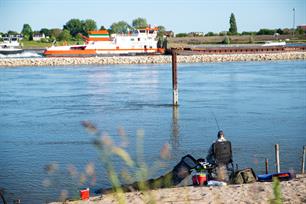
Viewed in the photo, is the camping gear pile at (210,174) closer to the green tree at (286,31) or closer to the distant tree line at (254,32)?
the distant tree line at (254,32)

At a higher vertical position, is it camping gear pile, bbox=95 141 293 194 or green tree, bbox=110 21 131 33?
green tree, bbox=110 21 131 33

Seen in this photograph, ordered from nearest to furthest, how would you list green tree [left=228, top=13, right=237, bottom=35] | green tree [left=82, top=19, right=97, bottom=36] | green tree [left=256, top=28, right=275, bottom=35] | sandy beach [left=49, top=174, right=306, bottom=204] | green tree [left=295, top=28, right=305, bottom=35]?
sandy beach [left=49, top=174, right=306, bottom=204] → green tree [left=295, top=28, right=305, bottom=35] → green tree [left=256, top=28, right=275, bottom=35] → green tree [left=228, top=13, right=237, bottom=35] → green tree [left=82, top=19, right=97, bottom=36]

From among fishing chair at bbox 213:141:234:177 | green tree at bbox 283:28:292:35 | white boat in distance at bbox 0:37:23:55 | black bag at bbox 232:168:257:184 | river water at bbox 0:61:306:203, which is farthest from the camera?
green tree at bbox 283:28:292:35

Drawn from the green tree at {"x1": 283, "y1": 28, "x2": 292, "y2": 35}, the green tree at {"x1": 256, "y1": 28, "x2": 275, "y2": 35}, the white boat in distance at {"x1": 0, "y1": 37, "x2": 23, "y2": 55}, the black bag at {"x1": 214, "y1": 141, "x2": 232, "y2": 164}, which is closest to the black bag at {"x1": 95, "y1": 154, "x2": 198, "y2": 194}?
the black bag at {"x1": 214, "y1": 141, "x2": 232, "y2": 164}

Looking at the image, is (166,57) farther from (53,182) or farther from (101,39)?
(53,182)

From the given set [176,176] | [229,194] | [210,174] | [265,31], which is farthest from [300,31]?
[229,194]

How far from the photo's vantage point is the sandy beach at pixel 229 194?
742cm

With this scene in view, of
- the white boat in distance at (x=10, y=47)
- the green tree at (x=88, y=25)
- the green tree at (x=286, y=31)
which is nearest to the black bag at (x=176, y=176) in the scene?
the white boat in distance at (x=10, y=47)

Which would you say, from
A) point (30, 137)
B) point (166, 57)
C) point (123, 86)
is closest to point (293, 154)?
point (30, 137)

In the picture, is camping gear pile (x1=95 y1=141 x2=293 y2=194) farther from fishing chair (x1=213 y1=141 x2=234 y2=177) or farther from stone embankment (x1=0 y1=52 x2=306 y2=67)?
stone embankment (x1=0 y1=52 x2=306 y2=67)

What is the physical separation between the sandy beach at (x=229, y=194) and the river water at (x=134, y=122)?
4.13 feet

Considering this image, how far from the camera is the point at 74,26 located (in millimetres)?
140125

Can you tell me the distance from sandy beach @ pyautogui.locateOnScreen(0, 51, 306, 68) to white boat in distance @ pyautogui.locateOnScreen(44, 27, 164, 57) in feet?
5.67

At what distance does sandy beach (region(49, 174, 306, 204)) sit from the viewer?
7.42 meters
